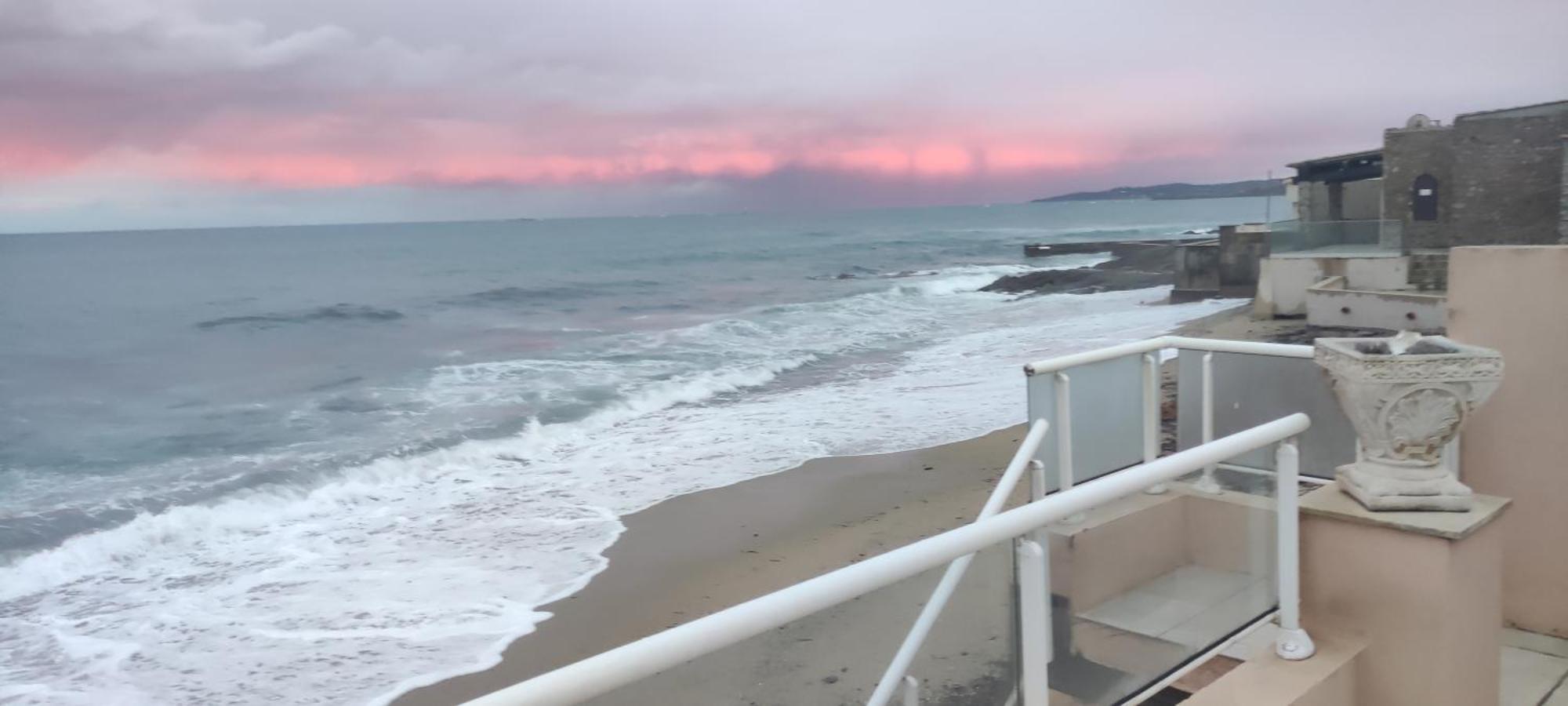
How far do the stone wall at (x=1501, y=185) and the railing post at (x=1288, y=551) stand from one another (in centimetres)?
2622

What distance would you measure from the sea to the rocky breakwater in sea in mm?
2514

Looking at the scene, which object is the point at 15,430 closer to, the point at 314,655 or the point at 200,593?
the point at 200,593

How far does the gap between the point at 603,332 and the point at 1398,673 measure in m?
33.0

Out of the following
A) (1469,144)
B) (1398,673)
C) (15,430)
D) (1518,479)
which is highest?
(1469,144)

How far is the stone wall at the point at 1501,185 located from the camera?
2403 centimetres

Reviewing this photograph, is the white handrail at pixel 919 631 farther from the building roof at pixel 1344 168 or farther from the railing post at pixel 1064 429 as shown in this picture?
the building roof at pixel 1344 168

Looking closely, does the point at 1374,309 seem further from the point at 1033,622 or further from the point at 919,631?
the point at 919,631

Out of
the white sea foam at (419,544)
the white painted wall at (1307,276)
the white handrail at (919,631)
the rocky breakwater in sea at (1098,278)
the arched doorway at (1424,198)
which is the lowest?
the white sea foam at (419,544)

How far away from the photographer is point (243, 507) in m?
13.3

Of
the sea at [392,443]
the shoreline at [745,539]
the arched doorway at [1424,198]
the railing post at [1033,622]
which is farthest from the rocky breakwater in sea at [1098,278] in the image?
the railing post at [1033,622]

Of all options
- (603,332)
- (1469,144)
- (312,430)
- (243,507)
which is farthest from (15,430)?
(1469,144)

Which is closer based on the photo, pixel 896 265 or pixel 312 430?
pixel 312 430

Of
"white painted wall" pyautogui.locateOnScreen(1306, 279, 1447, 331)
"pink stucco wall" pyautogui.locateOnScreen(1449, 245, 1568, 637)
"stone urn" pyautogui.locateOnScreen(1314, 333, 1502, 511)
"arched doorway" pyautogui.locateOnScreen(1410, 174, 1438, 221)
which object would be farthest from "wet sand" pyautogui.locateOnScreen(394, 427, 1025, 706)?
"arched doorway" pyautogui.locateOnScreen(1410, 174, 1438, 221)

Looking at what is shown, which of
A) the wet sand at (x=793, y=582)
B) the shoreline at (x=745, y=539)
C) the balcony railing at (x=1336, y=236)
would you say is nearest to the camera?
the wet sand at (x=793, y=582)
